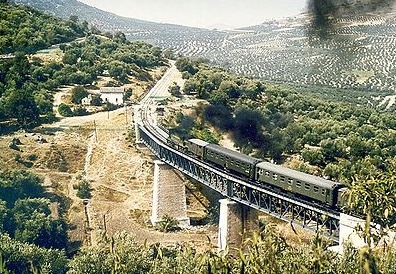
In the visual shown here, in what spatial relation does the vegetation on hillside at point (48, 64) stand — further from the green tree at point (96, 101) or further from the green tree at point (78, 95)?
the green tree at point (96, 101)

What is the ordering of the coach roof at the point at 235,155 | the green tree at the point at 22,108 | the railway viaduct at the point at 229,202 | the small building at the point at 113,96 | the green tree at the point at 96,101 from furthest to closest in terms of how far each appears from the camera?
the small building at the point at 113,96 → the green tree at the point at 96,101 → the green tree at the point at 22,108 → the coach roof at the point at 235,155 → the railway viaduct at the point at 229,202

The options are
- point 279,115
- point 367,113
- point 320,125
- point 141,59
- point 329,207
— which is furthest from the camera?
point 141,59

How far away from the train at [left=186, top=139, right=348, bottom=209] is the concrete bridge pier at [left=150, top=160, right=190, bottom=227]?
13.4 feet

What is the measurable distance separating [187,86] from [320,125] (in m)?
20.4

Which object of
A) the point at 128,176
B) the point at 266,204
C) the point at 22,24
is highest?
the point at 22,24

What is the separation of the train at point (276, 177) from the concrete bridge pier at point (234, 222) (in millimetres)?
2139

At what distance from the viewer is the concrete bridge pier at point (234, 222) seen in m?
34.9

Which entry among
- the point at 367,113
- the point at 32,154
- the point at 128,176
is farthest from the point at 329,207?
the point at 367,113

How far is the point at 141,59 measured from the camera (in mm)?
83375

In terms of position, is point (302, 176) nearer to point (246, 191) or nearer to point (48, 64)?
point (246, 191)

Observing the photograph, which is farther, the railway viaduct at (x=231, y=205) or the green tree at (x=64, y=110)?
the green tree at (x=64, y=110)

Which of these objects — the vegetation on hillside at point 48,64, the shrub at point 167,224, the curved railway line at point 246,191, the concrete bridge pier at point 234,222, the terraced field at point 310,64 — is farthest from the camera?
the terraced field at point 310,64

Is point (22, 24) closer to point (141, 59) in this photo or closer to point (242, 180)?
point (141, 59)

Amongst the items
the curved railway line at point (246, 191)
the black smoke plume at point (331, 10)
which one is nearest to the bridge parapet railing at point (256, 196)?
the curved railway line at point (246, 191)
